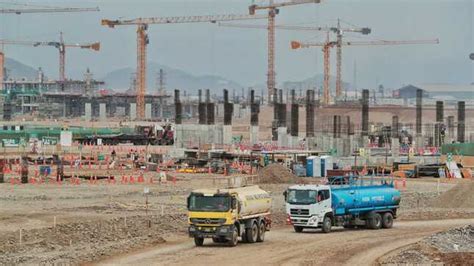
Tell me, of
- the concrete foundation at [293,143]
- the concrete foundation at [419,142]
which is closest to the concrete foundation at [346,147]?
the concrete foundation at [293,143]

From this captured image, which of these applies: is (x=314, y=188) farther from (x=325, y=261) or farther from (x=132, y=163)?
(x=132, y=163)

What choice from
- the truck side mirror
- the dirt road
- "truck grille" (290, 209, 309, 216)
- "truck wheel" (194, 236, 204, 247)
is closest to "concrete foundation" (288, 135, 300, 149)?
the dirt road

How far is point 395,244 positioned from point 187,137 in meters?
86.9

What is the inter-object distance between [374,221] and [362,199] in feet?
4.67

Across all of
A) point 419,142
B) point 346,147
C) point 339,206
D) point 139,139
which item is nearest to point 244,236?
point 339,206

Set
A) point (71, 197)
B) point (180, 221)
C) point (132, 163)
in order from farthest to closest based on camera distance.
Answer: point (132, 163), point (71, 197), point (180, 221)

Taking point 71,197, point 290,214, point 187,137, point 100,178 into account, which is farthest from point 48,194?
point 187,137

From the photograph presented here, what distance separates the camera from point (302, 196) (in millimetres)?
39719

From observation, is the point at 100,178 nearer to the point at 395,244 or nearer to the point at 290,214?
the point at 290,214

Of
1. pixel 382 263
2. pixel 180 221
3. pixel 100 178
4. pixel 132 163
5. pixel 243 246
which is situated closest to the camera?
pixel 382 263

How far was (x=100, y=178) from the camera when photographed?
73.4 m

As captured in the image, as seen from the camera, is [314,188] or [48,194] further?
[48,194]

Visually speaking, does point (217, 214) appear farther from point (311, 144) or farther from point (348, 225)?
point (311, 144)

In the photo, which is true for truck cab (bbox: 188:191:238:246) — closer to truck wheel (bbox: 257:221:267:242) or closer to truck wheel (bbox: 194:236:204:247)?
truck wheel (bbox: 194:236:204:247)
